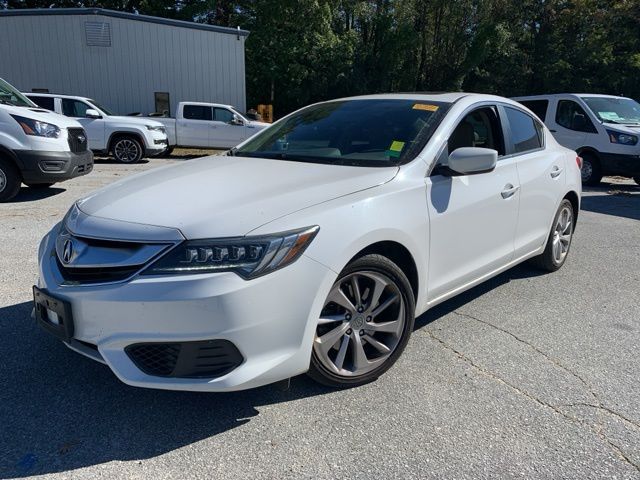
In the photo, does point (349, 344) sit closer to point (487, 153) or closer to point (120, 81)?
point (487, 153)

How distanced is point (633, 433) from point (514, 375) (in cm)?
67

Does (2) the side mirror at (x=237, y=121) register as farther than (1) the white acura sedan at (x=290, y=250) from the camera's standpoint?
Yes

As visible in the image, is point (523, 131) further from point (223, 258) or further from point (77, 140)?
point (77, 140)

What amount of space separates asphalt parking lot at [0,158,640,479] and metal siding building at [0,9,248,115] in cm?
1793

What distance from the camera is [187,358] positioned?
231 centimetres

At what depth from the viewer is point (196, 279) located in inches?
88.4

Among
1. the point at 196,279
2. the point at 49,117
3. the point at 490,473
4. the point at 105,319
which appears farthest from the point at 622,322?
the point at 49,117

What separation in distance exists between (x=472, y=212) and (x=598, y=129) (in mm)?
9029

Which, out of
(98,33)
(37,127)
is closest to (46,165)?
(37,127)

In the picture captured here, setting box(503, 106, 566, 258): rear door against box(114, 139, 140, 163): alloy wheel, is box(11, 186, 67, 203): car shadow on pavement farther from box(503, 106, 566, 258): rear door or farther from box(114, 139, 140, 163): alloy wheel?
box(503, 106, 566, 258): rear door

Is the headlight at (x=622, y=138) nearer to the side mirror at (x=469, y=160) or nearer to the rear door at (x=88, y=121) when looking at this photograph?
the side mirror at (x=469, y=160)

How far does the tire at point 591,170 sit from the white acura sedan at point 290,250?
8.41 metres

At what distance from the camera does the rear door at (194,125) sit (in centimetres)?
1616

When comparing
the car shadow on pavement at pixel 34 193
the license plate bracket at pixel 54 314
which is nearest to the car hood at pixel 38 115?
the car shadow on pavement at pixel 34 193
